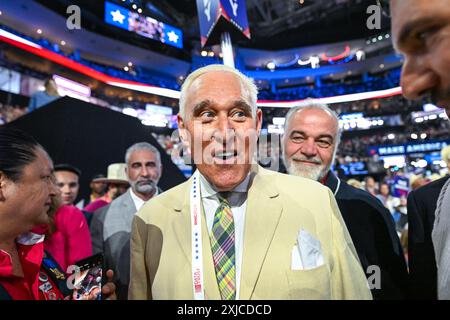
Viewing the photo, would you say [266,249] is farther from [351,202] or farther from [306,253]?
[351,202]

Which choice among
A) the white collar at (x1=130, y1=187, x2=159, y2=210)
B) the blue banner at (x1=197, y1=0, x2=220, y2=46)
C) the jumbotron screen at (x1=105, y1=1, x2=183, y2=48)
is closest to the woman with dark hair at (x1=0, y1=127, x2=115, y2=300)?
the white collar at (x1=130, y1=187, x2=159, y2=210)

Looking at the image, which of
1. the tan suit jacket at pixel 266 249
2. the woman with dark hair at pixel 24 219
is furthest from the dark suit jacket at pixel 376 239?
the woman with dark hair at pixel 24 219

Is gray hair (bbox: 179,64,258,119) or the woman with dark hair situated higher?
gray hair (bbox: 179,64,258,119)

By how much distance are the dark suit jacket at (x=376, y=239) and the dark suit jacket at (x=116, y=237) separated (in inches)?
69.8

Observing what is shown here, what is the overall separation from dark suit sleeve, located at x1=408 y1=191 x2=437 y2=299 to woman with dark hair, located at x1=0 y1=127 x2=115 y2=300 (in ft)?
5.21

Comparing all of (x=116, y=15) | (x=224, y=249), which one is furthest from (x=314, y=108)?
(x=116, y=15)

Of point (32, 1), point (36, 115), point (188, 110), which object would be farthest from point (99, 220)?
point (32, 1)

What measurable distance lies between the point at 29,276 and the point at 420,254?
1.94 meters

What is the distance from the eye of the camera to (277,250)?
1.25m

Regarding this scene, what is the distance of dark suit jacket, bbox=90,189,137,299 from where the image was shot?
2793 millimetres

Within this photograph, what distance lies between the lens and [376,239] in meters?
2.06

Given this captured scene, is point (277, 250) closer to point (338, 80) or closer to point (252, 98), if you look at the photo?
point (252, 98)

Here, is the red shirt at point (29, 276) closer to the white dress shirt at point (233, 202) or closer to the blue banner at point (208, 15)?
the white dress shirt at point (233, 202)

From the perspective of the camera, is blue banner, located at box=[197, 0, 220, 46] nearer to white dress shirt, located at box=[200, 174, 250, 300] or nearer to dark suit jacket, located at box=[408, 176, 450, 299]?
dark suit jacket, located at box=[408, 176, 450, 299]
